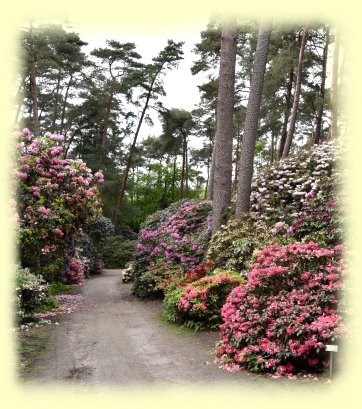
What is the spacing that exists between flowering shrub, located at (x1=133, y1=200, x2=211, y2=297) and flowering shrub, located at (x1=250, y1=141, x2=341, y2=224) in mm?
2207

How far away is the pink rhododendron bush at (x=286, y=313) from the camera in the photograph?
5559 millimetres

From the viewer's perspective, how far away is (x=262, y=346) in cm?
591

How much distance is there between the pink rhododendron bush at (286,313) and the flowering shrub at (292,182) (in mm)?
3251

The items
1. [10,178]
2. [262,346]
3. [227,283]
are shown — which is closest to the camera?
[262,346]

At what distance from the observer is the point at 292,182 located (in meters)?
11.4

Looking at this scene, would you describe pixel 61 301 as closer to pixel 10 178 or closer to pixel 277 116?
pixel 10 178

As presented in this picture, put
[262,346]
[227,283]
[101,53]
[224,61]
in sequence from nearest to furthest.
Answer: [262,346] < [227,283] < [224,61] < [101,53]

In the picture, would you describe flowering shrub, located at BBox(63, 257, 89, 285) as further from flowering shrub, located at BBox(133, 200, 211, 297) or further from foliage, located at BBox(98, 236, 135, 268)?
foliage, located at BBox(98, 236, 135, 268)

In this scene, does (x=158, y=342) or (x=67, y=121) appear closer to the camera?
(x=158, y=342)

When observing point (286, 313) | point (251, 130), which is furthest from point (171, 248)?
point (286, 313)

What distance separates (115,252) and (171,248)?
57.9 feet

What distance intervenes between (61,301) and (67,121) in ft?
76.2

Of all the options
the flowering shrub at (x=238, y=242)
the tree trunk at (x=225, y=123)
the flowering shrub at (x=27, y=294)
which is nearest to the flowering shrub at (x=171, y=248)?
the tree trunk at (x=225, y=123)

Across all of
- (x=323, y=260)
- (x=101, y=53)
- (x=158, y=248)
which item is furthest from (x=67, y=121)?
(x=323, y=260)
